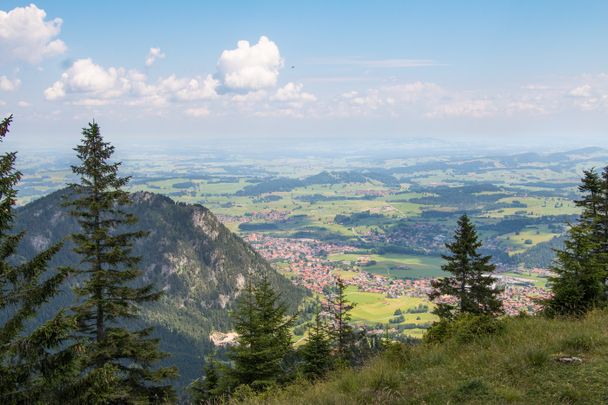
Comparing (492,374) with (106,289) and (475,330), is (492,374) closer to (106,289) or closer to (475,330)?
(475,330)

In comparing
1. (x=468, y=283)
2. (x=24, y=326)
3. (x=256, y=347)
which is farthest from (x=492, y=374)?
(x=468, y=283)

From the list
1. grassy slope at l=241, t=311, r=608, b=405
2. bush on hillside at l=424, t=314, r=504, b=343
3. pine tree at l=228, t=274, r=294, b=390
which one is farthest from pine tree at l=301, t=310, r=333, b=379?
grassy slope at l=241, t=311, r=608, b=405

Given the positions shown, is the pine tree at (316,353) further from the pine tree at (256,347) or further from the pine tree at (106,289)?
the pine tree at (106,289)

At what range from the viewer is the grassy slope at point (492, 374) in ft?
28.9

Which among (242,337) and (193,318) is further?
(193,318)

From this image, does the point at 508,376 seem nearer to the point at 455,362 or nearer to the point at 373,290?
the point at 455,362

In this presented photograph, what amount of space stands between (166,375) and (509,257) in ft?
671

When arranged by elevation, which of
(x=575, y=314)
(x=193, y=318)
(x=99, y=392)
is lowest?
(x=193, y=318)

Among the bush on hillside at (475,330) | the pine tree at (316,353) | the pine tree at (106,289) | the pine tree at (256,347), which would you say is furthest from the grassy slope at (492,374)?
the pine tree at (316,353)

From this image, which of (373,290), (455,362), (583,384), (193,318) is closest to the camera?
(583,384)

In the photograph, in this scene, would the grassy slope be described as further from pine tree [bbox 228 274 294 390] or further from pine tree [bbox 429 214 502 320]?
pine tree [bbox 429 214 502 320]

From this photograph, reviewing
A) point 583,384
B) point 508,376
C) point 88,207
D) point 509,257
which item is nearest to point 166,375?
point 88,207

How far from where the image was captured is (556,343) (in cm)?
1114

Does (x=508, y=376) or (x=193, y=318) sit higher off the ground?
(x=508, y=376)
